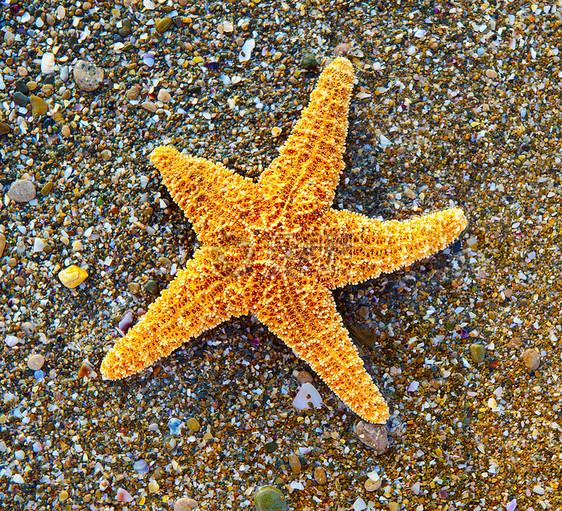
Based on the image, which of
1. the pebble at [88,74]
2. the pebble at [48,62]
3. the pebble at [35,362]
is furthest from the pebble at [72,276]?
the pebble at [48,62]

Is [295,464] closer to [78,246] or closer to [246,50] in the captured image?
[78,246]

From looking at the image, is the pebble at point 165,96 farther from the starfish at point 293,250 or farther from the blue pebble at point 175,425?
the blue pebble at point 175,425

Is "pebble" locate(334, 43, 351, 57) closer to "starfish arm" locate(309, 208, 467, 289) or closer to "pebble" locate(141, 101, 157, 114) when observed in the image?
"starfish arm" locate(309, 208, 467, 289)

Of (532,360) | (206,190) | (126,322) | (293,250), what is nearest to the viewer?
(293,250)

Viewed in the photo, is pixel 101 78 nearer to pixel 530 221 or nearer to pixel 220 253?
pixel 220 253

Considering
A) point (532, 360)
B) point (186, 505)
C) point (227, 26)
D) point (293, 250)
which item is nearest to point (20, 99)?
point (227, 26)

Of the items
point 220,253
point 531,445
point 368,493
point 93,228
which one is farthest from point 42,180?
point 531,445
